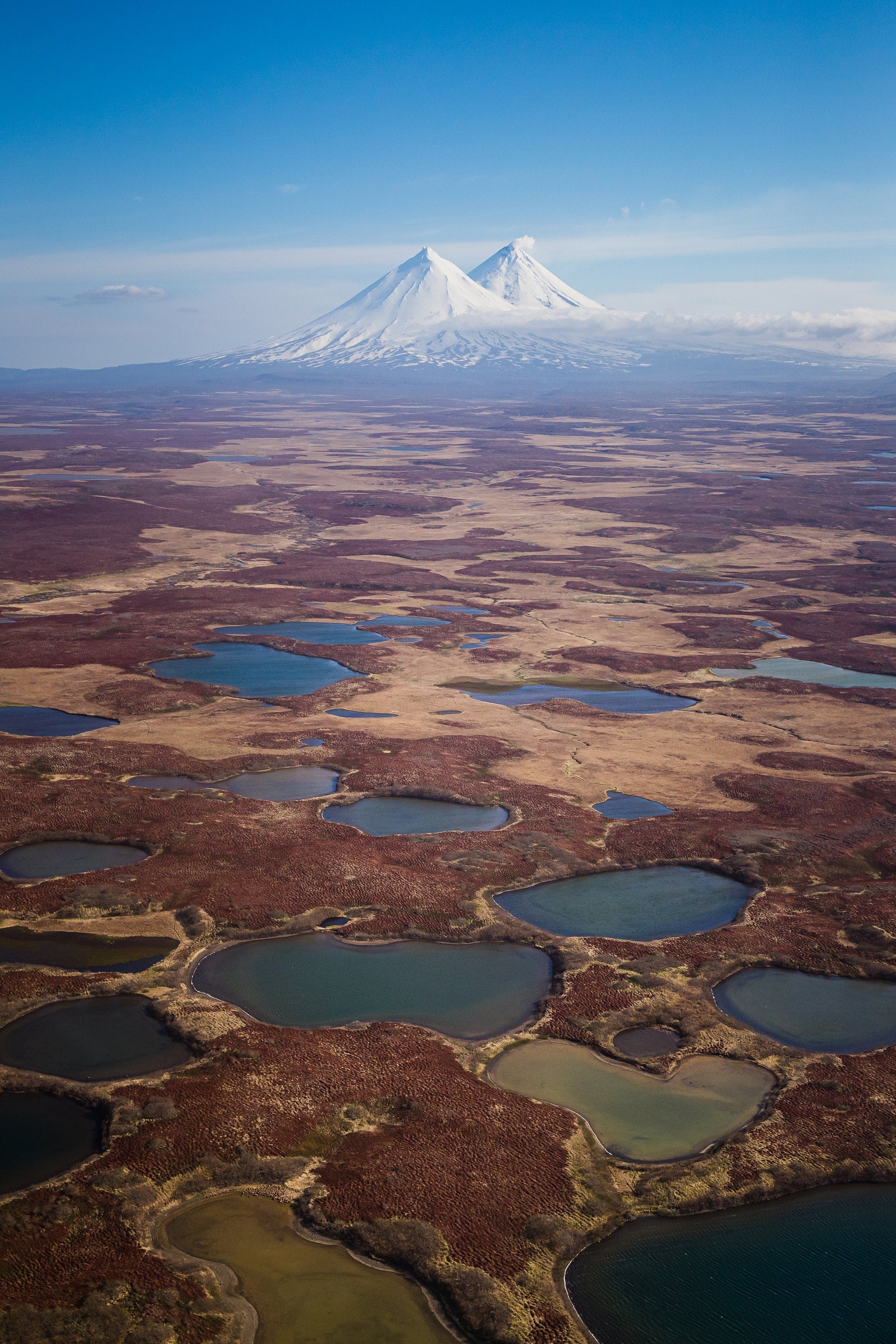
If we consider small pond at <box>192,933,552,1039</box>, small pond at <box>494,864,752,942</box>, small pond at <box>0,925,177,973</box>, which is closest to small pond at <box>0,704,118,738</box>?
small pond at <box>0,925,177,973</box>

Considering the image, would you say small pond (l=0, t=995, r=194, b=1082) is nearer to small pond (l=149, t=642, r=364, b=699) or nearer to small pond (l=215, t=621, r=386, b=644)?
small pond (l=149, t=642, r=364, b=699)

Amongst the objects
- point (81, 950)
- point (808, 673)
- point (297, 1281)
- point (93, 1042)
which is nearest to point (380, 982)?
point (93, 1042)

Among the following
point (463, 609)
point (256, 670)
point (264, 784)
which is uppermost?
point (463, 609)

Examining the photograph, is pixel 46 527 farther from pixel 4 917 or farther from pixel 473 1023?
pixel 473 1023

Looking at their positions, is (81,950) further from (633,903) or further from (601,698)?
(601,698)

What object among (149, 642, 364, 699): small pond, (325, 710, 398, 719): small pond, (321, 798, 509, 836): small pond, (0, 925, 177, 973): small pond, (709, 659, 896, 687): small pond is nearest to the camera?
(0, 925, 177, 973): small pond

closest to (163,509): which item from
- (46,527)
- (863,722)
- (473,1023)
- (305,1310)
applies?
(46,527)
